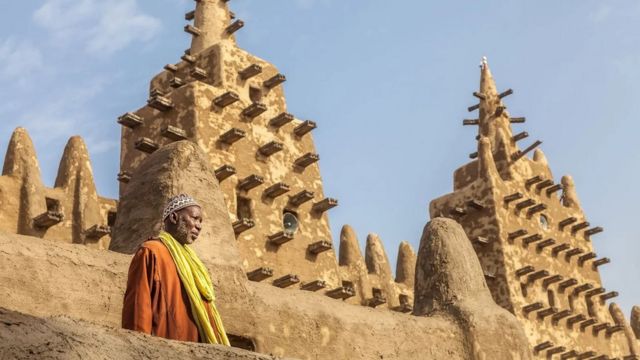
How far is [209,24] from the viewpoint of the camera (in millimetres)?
27328

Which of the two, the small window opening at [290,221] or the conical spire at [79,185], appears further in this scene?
the small window opening at [290,221]

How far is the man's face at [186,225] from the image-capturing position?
317 inches

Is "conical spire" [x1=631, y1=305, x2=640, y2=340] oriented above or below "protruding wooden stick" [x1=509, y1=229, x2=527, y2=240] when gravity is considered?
below

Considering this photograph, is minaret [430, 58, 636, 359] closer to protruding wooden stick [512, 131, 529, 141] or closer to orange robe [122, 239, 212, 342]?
protruding wooden stick [512, 131, 529, 141]

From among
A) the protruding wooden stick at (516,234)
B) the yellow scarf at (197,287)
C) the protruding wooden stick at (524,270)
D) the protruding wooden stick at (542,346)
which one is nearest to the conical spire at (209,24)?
the protruding wooden stick at (516,234)

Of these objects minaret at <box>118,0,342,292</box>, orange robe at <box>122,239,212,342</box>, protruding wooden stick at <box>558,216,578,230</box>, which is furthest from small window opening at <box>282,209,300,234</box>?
orange robe at <box>122,239,212,342</box>

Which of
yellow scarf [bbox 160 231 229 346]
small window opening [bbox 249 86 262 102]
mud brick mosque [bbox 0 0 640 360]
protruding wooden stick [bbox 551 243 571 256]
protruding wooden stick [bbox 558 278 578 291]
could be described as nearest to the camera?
yellow scarf [bbox 160 231 229 346]

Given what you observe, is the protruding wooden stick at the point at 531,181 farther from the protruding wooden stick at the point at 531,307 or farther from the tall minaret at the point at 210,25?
the tall minaret at the point at 210,25

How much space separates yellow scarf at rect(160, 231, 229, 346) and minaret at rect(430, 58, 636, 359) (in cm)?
2252

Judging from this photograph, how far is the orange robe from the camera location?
7.35 m

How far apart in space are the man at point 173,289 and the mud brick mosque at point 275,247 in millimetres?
486

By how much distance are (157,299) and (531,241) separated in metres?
25.3

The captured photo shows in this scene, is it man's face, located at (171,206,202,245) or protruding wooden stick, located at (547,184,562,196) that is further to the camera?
protruding wooden stick, located at (547,184,562,196)

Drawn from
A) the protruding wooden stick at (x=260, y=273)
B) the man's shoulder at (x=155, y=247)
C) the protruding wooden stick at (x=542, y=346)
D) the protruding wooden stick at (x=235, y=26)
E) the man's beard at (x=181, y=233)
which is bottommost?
the man's shoulder at (x=155, y=247)
